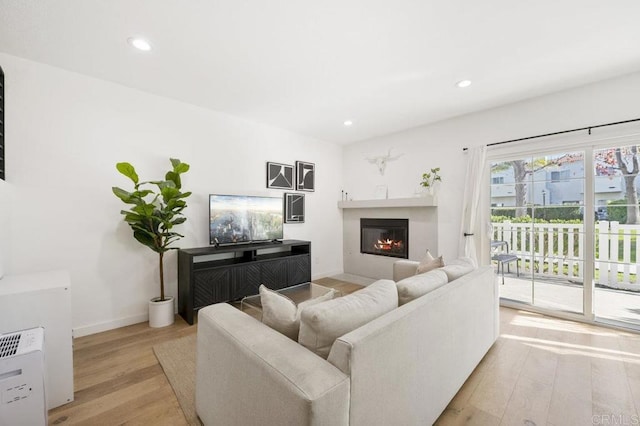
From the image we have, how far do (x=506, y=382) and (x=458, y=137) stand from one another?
10.0 feet

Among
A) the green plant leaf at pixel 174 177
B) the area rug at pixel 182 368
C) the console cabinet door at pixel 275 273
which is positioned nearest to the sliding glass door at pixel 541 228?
the console cabinet door at pixel 275 273

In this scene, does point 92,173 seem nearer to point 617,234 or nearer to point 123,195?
point 123,195

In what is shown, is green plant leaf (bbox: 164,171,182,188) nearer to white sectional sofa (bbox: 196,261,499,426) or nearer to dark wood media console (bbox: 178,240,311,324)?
dark wood media console (bbox: 178,240,311,324)

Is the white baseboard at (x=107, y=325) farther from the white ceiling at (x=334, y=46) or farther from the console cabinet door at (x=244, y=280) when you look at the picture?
the white ceiling at (x=334, y=46)

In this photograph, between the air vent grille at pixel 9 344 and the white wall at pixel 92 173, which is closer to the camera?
the air vent grille at pixel 9 344

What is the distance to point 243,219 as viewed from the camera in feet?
12.1

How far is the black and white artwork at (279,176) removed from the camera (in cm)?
420

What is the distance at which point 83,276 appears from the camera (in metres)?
2.68

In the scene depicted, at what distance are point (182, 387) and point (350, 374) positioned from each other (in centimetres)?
154

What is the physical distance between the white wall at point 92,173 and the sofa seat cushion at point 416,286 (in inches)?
109

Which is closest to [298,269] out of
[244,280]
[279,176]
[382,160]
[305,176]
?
[244,280]

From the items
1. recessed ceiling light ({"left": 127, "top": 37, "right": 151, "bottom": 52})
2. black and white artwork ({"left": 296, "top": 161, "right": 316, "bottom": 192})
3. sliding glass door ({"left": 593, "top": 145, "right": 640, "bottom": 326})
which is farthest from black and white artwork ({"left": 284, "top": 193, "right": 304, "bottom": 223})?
sliding glass door ({"left": 593, "top": 145, "right": 640, "bottom": 326})

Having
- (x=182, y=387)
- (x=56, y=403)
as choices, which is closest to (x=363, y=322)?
(x=182, y=387)

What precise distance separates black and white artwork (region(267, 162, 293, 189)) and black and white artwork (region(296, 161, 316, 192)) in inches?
5.7
